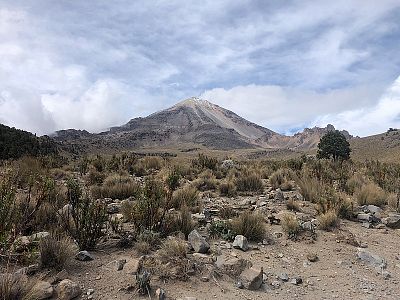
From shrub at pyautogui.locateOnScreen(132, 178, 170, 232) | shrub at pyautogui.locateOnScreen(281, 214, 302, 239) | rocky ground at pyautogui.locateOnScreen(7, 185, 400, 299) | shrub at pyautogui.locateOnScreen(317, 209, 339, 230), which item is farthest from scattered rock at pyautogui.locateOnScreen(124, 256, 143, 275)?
shrub at pyautogui.locateOnScreen(317, 209, 339, 230)

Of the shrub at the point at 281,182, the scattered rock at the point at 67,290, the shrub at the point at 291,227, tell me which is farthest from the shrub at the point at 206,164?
the scattered rock at the point at 67,290

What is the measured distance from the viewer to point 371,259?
7234 millimetres

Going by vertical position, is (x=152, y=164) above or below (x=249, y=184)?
above

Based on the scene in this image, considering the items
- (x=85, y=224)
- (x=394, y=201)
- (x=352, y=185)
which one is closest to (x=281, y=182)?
(x=352, y=185)

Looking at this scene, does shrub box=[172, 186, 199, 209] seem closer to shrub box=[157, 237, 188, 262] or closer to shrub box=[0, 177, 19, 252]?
shrub box=[157, 237, 188, 262]

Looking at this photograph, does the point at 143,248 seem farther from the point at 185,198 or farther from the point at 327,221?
the point at 327,221

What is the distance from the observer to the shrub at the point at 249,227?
303 inches

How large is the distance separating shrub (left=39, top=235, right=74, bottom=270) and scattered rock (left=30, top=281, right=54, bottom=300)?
0.59 m

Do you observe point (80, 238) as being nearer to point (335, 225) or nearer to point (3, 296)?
point (3, 296)

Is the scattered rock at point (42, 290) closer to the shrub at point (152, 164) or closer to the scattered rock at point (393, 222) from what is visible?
the scattered rock at point (393, 222)

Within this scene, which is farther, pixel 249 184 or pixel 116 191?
pixel 249 184

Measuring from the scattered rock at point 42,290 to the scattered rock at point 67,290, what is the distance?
4.2 inches

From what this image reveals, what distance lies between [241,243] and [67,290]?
3483 mm

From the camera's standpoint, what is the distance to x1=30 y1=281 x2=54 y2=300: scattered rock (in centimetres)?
442
